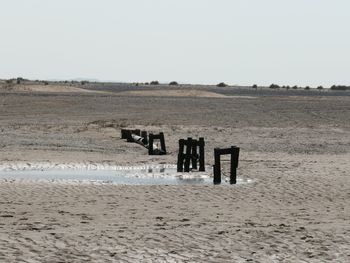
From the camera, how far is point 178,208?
45.5 ft

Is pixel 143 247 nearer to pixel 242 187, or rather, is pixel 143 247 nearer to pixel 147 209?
pixel 147 209

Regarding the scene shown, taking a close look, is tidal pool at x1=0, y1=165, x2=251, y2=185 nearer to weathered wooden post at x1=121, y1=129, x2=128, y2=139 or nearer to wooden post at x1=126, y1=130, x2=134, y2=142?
wooden post at x1=126, y1=130, x2=134, y2=142

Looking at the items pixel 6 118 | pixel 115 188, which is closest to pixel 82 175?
pixel 115 188

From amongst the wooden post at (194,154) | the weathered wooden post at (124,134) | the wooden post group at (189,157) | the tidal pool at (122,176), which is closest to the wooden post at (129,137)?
the weathered wooden post at (124,134)

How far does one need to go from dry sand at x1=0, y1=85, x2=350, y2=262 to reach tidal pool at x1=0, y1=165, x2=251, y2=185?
1.03 metres

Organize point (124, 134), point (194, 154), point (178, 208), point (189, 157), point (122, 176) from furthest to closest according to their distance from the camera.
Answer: point (124, 134)
point (194, 154)
point (189, 157)
point (122, 176)
point (178, 208)

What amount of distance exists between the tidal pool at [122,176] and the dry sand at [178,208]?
1033mm

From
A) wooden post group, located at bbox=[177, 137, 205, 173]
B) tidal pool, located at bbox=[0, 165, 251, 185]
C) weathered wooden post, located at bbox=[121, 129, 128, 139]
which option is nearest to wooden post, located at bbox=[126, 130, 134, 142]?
weathered wooden post, located at bbox=[121, 129, 128, 139]

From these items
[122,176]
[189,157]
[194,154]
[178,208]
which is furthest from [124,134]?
[178,208]

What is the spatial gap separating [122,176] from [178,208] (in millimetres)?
5464

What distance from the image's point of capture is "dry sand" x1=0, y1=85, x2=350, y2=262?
33.1 feet

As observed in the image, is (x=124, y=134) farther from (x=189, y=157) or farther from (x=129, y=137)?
(x=189, y=157)

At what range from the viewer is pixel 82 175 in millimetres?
19125

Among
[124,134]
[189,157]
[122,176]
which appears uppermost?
[189,157]
